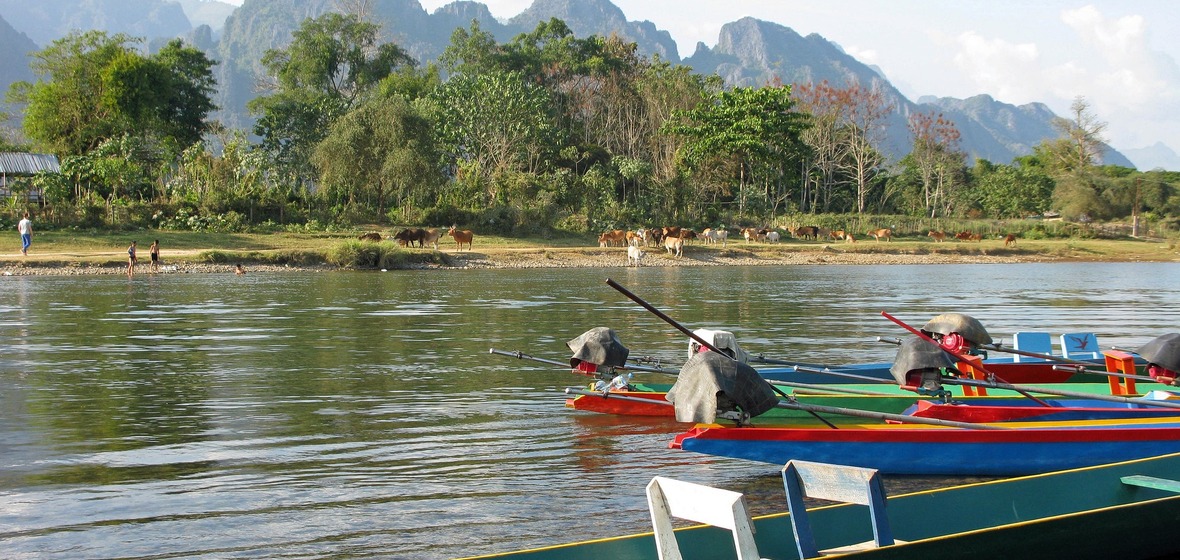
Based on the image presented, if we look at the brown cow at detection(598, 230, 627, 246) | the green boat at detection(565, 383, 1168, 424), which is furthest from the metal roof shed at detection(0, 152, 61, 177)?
the green boat at detection(565, 383, 1168, 424)

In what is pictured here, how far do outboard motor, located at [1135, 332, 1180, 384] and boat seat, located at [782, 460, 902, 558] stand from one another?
5.68 metres

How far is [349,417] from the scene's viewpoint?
38.7 ft

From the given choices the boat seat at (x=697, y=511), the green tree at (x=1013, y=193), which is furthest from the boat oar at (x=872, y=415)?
the green tree at (x=1013, y=193)

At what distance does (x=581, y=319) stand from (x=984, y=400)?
42.0 feet

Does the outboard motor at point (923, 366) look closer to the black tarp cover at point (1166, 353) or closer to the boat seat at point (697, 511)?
the black tarp cover at point (1166, 353)

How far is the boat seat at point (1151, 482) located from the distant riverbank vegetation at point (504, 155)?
3502 cm

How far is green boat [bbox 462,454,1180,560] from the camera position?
18.6 feet

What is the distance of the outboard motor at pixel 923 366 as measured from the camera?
9.50 metres

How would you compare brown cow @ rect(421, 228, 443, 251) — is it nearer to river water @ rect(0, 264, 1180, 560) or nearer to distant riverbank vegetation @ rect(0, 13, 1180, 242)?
distant riverbank vegetation @ rect(0, 13, 1180, 242)

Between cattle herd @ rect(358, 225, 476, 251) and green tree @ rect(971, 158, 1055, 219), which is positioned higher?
green tree @ rect(971, 158, 1055, 219)

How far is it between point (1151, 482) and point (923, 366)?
269 centimetres

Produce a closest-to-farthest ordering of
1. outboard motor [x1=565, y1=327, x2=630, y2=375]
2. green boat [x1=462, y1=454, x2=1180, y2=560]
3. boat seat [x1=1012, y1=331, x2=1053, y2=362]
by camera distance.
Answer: green boat [x1=462, y1=454, x2=1180, y2=560] < outboard motor [x1=565, y1=327, x2=630, y2=375] < boat seat [x1=1012, y1=331, x2=1053, y2=362]

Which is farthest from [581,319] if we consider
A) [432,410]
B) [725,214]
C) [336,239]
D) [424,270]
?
[725,214]

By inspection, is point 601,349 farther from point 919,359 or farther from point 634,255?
point 634,255
